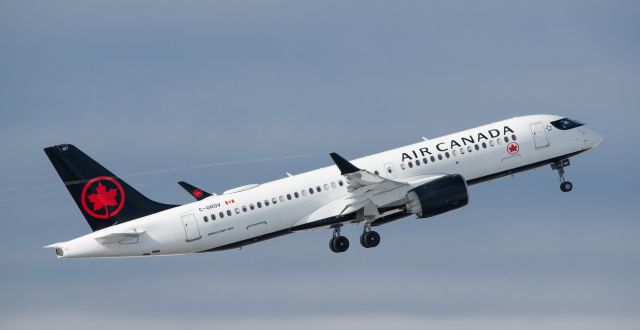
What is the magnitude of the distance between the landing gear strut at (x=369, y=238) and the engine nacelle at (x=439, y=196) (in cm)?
362

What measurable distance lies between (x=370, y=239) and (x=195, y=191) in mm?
13006

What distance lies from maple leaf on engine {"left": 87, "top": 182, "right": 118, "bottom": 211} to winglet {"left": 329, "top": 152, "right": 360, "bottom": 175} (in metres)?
16.5

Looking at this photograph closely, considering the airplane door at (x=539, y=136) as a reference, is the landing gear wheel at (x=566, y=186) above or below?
below

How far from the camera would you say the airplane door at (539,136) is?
88750 millimetres

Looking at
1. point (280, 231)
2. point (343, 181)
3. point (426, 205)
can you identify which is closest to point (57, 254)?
point (280, 231)

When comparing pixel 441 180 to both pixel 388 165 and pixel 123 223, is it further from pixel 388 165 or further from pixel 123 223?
pixel 123 223

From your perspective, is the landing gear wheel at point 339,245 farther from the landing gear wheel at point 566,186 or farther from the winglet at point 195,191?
the landing gear wheel at point 566,186

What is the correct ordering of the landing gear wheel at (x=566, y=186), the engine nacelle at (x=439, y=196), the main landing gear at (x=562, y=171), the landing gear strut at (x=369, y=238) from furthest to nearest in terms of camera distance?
the landing gear wheel at (x=566, y=186)
the main landing gear at (x=562, y=171)
the landing gear strut at (x=369, y=238)
the engine nacelle at (x=439, y=196)

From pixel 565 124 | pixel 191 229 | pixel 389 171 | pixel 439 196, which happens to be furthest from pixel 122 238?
pixel 565 124

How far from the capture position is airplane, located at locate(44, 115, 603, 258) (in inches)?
3214

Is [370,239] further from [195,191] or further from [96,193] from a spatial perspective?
[96,193]

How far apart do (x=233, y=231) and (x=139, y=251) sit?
659 cm

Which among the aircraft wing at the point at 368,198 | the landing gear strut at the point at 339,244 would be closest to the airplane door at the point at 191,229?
the aircraft wing at the point at 368,198

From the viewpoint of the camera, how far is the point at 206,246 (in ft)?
270
